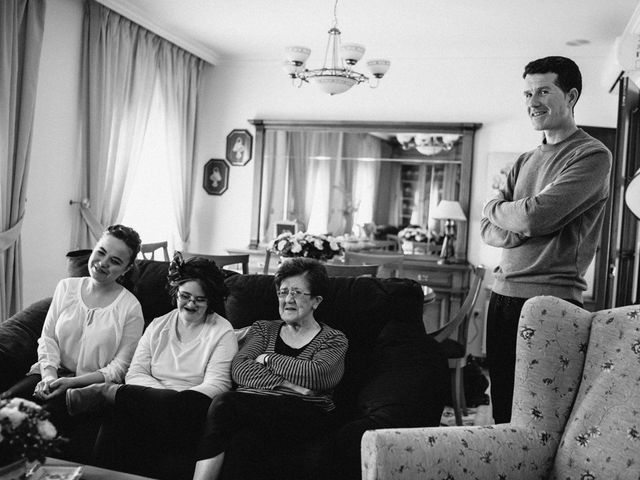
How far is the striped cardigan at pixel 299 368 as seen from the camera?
2.25 metres

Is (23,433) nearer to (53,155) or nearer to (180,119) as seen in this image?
→ (53,155)

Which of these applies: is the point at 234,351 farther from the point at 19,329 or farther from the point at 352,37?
the point at 352,37

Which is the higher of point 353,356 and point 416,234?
point 416,234

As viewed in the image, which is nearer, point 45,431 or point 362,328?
point 45,431

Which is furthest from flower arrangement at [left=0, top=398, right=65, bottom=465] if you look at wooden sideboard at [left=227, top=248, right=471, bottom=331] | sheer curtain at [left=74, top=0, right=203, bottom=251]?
wooden sideboard at [left=227, top=248, right=471, bottom=331]

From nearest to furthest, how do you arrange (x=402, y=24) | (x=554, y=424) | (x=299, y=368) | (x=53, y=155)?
(x=554, y=424)
(x=299, y=368)
(x=53, y=155)
(x=402, y=24)

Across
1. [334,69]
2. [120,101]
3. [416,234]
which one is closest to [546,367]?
[334,69]

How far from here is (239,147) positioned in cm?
631

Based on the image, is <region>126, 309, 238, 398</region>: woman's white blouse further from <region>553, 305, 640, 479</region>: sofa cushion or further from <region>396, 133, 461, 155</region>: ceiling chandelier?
<region>396, 133, 461, 155</region>: ceiling chandelier

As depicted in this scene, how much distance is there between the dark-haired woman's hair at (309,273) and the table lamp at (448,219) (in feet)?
10.9

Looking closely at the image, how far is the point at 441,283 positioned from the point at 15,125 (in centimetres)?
355

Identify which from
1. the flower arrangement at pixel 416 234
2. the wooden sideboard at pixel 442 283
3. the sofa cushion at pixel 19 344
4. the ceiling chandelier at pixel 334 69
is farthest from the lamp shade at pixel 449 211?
the sofa cushion at pixel 19 344

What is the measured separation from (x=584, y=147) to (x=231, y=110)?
15.9 ft

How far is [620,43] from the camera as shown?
3.18 m
